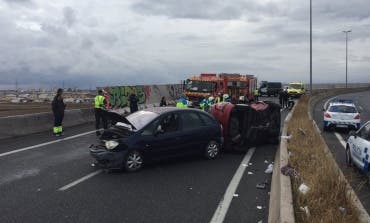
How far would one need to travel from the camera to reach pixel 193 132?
39.6 feet

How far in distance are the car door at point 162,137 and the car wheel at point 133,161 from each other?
219 millimetres

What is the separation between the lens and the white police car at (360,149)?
9836 millimetres

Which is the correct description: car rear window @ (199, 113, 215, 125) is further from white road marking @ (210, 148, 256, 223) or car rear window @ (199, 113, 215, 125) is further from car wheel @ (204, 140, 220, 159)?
white road marking @ (210, 148, 256, 223)

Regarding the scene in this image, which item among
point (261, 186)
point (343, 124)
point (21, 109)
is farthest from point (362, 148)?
point (21, 109)

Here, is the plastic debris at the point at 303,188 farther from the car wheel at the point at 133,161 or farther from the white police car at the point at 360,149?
the car wheel at the point at 133,161

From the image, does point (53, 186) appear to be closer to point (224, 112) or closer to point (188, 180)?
point (188, 180)

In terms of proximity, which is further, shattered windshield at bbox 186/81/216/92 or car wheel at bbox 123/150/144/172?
shattered windshield at bbox 186/81/216/92

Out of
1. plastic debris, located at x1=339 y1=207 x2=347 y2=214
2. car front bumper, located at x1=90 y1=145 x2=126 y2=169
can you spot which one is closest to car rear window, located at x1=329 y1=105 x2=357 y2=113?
car front bumper, located at x1=90 y1=145 x2=126 y2=169

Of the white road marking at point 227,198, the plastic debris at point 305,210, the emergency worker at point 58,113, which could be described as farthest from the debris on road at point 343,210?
the emergency worker at point 58,113

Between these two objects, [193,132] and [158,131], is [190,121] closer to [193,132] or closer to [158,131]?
[193,132]

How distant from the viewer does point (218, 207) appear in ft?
25.1

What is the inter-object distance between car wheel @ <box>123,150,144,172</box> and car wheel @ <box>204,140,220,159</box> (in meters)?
2.34

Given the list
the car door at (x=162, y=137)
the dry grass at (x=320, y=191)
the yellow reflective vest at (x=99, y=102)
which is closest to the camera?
the dry grass at (x=320, y=191)

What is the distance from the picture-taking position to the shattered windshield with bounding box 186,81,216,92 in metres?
30.4
